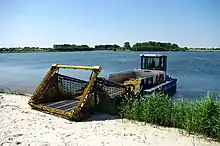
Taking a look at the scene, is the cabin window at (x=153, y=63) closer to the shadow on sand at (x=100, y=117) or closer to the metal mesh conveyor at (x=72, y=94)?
the metal mesh conveyor at (x=72, y=94)

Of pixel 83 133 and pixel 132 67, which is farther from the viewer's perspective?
pixel 132 67

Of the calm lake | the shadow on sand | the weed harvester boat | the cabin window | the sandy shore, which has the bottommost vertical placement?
the calm lake

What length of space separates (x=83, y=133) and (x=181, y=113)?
271 cm

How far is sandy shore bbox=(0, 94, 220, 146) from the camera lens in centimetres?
628

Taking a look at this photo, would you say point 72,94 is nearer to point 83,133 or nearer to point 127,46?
point 83,133

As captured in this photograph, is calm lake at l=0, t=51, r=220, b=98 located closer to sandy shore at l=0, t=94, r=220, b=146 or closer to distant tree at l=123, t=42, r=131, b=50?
sandy shore at l=0, t=94, r=220, b=146

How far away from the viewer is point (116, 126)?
7.65 metres

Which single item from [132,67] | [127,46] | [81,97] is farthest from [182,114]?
[127,46]

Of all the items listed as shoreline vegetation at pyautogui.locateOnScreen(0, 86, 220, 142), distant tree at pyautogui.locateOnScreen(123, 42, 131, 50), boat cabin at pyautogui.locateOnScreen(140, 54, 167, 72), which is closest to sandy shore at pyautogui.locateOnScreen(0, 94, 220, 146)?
shoreline vegetation at pyautogui.locateOnScreen(0, 86, 220, 142)

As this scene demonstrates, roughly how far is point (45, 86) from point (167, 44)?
354ft

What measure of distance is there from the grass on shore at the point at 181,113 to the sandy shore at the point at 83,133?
0.34 metres

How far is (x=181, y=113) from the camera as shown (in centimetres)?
770

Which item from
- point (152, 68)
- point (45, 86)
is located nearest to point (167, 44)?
point (152, 68)

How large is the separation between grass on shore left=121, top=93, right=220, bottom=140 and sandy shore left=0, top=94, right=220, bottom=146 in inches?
13.4
